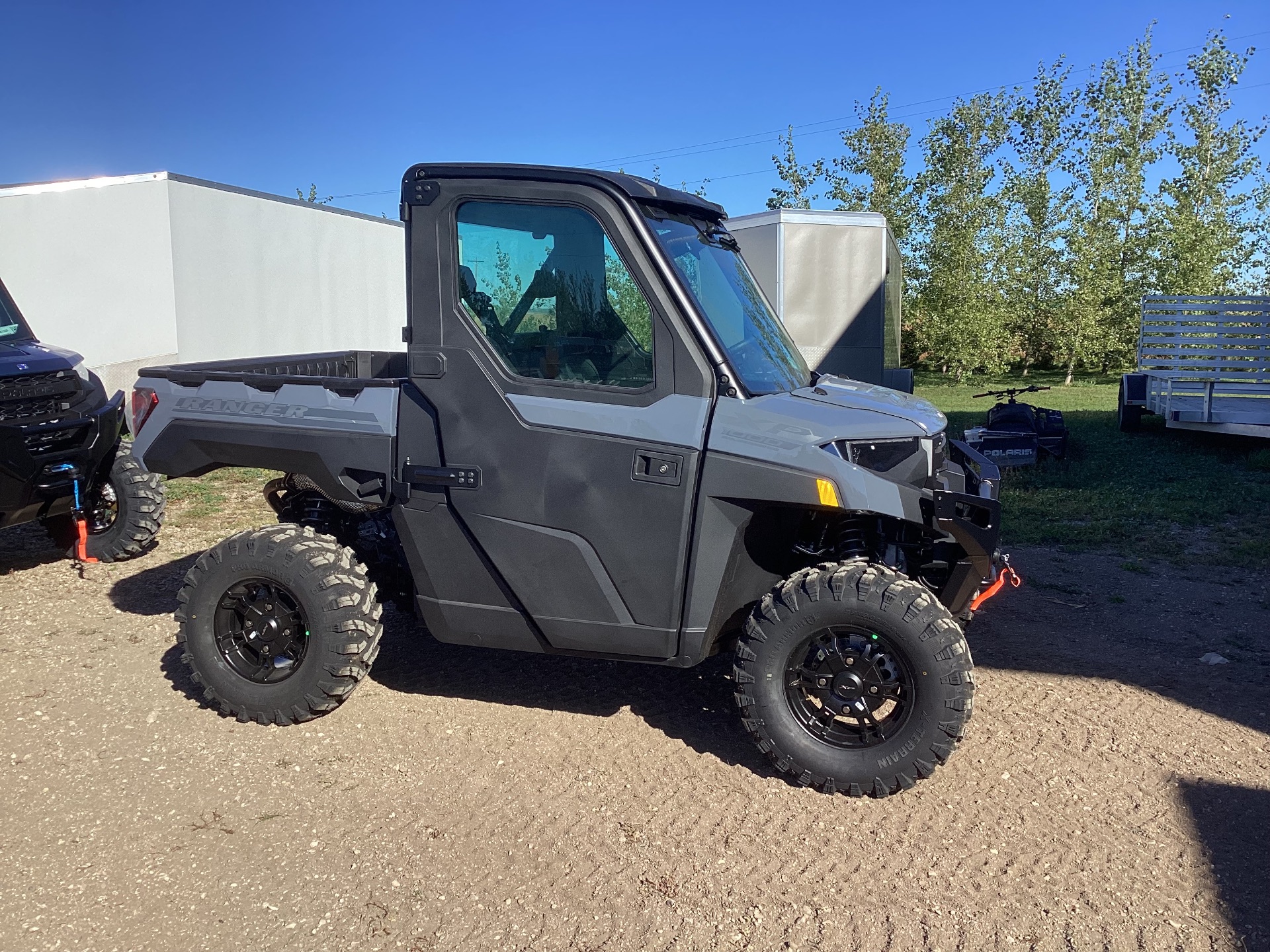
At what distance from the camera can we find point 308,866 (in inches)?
136

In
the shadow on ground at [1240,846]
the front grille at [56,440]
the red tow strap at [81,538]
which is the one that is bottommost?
the shadow on ground at [1240,846]

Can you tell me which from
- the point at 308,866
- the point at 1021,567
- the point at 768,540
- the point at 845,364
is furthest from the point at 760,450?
the point at 845,364

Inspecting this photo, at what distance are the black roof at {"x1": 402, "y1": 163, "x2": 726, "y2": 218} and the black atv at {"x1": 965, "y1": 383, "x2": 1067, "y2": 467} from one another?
7765 millimetres

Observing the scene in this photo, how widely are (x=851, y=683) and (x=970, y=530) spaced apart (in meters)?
0.73

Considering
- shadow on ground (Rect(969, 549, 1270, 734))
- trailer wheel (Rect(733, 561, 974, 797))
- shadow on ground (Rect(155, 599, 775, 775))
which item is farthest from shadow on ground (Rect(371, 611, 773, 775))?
shadow on ground (Rect(969, 549, 1270, 734))

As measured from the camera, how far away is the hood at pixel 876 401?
4.11 metres

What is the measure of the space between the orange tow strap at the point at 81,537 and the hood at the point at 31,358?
1.06m

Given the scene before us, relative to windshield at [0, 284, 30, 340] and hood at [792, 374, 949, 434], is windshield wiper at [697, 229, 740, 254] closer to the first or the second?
hood at [792, 374, 949, 434]

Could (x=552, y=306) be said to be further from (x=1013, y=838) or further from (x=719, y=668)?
(x=1013, y=838)

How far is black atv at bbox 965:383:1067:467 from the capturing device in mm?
11133

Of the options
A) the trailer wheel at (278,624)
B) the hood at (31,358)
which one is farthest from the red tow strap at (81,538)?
the trailer wheel at (278,624)

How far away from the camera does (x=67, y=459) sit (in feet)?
21.9

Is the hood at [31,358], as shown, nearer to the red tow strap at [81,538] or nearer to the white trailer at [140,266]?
the red tow strap at [81,538]

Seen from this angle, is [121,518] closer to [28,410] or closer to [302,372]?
[28,410]
